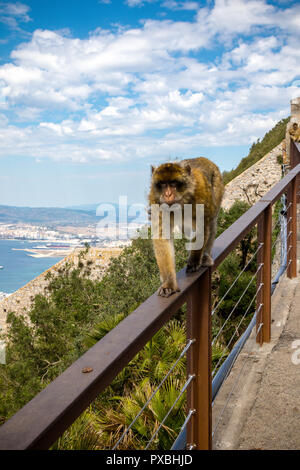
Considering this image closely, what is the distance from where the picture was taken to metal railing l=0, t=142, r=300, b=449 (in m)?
0.83

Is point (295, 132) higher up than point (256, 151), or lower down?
lower down

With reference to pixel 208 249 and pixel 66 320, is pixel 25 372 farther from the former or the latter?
pixel 208 249

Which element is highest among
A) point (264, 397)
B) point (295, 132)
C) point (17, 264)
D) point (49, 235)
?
point (295, 132)

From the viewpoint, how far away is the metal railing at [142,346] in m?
0.83

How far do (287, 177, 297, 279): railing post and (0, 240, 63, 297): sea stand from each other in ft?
74.0

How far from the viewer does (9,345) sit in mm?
19812

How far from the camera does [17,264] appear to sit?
34406 millimetres

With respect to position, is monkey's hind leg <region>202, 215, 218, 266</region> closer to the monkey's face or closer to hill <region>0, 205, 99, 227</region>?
the monkey's face

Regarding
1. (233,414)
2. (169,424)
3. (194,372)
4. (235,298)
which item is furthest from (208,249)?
(235,298)

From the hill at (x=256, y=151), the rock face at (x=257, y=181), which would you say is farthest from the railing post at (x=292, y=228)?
the hill at (x=256, y=151)

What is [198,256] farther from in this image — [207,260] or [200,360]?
[200,360]

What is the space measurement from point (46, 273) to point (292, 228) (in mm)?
21081

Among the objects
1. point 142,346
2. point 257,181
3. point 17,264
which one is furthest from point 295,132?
point 17,264

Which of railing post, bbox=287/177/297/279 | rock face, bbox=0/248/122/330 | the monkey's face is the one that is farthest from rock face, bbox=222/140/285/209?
the monkey's face
